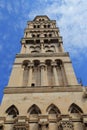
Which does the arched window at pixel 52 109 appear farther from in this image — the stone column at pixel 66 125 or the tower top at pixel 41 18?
the tower top at pixel 41 18

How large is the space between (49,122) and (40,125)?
0.72 meters

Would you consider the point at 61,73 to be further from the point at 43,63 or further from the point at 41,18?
the point at 41,18

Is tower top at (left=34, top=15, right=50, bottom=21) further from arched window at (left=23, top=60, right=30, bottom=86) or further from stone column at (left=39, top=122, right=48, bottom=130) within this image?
stone column at (left=39, top=122, right=48, bottom=130)

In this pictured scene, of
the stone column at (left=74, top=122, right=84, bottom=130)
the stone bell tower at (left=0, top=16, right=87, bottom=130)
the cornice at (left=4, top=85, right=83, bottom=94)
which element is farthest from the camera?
the cornice at (left=4, top=85, right=83, bottom=94)

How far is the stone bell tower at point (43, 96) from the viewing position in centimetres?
1629

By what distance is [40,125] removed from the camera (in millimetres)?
15953

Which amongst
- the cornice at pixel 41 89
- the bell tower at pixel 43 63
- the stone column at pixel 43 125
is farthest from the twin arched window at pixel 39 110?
the bell tower at pixel 43 63

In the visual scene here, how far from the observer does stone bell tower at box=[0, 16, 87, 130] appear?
53.5 feet

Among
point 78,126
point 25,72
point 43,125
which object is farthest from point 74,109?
point 25,72

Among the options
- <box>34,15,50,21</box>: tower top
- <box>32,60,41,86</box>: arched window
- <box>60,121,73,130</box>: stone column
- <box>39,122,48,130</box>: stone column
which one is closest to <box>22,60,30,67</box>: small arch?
<box>32,60,41,86</box>: arched window

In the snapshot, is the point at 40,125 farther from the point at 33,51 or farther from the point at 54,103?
the point at 33,51

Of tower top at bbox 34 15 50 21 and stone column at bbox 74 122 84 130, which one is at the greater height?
tower top at bbox 34 15 50 21

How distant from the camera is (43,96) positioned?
18.9 meters

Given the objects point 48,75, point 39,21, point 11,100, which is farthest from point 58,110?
point 39,21
